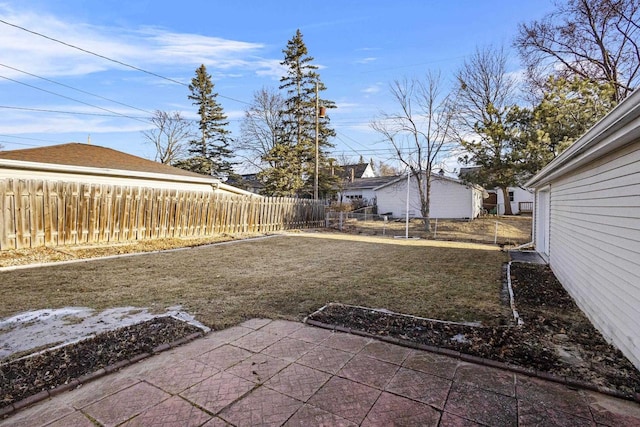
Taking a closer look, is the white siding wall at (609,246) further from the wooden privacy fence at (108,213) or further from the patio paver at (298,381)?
the wooden privacy fence at (108,213)

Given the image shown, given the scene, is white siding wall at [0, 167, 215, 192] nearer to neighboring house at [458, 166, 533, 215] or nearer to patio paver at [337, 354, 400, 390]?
patio paver at [337, 354, 400, 390]

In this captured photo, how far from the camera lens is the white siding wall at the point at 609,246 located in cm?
286

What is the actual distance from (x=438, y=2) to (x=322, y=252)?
8.35 m

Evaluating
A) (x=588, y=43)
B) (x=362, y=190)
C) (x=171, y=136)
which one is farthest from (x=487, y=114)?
(x=171, y=136)

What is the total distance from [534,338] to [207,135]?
29832 millimetres

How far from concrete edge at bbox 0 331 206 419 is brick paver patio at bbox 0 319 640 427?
0.19 feet

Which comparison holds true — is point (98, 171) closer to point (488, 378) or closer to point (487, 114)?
point (488, 378)

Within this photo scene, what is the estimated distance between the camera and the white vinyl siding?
2.86 m

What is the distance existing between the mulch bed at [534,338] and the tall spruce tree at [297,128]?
2094cm

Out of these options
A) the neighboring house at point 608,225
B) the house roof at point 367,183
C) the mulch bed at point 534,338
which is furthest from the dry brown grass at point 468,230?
the mulch bed at point 534,338

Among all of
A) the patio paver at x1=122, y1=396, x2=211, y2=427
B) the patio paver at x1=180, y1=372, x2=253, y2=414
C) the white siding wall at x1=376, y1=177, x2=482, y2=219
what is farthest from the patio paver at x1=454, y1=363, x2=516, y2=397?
the white siding wall at x1=376, y1=177, x2=482, y2=219

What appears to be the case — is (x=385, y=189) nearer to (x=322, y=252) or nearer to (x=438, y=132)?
(x=438, y=132)

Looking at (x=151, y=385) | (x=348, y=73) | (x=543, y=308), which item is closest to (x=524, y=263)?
(x=543, y=308)

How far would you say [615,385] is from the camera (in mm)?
2354
